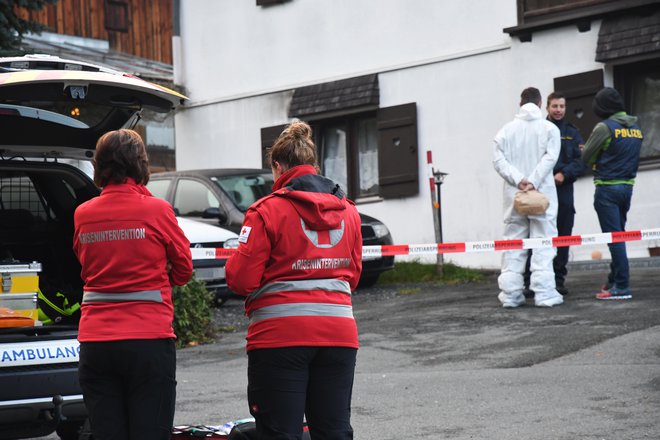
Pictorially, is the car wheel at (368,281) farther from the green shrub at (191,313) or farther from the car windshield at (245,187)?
the green shrub at (191,313)

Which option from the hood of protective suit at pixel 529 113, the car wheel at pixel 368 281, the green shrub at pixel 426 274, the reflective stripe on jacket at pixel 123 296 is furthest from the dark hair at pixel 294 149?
the green shrub at pixel 426 274

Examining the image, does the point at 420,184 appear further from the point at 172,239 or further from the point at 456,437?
the point at 172,239

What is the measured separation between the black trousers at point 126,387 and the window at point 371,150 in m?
14.0

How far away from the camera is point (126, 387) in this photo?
5.04 m

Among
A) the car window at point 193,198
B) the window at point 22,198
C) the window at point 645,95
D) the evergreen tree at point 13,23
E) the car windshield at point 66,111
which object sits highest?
the evergreen tree at point 13,23

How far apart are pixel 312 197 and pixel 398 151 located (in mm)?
14042

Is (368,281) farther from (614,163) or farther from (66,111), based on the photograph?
(66,111)

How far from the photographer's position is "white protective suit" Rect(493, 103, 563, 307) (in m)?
11.5

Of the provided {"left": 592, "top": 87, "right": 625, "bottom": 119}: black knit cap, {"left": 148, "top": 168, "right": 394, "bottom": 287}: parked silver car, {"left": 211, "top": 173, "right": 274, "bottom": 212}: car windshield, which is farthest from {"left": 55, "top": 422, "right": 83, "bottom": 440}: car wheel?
{"left": 211, "top": 173, "right": 274, "bottom": 212}: car windshield

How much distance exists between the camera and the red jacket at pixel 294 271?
4953 millimetres

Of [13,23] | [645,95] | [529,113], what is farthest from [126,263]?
[645,95]

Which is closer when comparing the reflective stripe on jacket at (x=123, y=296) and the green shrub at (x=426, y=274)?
the reflective stripe on jacket at (x=123, y=296)

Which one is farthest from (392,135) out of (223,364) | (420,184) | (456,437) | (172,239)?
(172,239)

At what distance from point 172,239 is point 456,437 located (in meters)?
2.56
